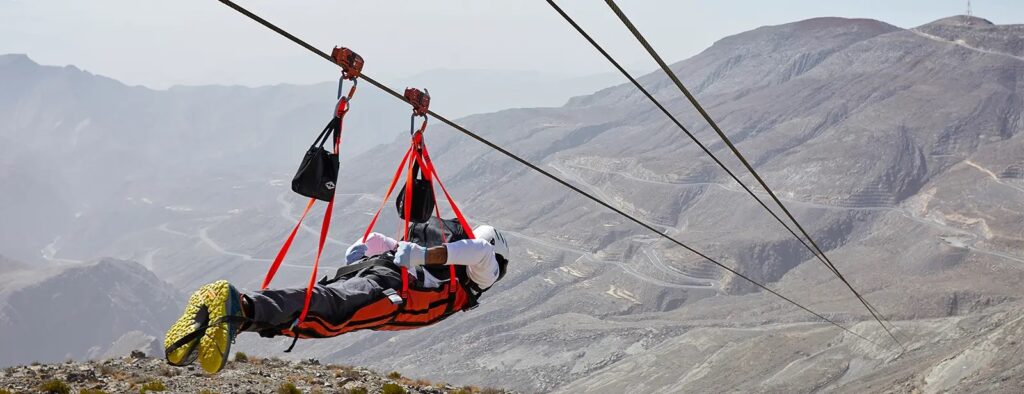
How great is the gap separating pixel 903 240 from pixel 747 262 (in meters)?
18.2

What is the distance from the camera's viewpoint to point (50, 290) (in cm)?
15025

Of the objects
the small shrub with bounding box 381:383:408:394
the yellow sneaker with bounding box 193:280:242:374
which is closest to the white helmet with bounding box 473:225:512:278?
the yellow sneaker with bounding box 193:280:242:374

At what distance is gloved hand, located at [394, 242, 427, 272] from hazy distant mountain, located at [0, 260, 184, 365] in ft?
472

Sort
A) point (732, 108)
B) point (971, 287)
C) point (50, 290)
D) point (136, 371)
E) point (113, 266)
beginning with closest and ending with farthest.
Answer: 1. point (136, 371)
2. point (971, 287)
3. point (50, 290)
4. point (113, 266)
5. point (732, 108)

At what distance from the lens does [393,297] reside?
7488 millimetres

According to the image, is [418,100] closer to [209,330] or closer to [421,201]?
[421,201]

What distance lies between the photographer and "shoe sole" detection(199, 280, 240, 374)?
608cm

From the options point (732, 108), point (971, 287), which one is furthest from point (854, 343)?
point (732, 108)

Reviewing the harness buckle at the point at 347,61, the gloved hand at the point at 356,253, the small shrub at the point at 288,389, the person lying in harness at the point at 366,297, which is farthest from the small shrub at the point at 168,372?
the harness buckle at the point at 347,61

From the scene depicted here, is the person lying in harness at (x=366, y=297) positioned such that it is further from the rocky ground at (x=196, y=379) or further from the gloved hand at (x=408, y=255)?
the rocky ground at (x=196, y=379)

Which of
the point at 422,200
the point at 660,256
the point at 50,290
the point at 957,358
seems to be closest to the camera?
the point at 422,200

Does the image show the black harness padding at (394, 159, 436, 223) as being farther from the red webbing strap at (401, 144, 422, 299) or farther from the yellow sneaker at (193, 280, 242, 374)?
the yellow sneaker at (193, 280, 242, 374)

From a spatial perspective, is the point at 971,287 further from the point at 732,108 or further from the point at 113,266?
the point at 113,266

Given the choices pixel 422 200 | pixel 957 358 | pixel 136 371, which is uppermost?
pixel 422 200
